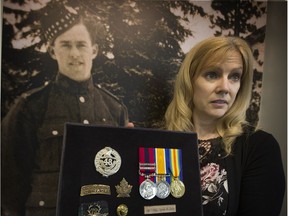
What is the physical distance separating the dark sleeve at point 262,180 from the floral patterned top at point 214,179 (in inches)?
2.5

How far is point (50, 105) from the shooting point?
0.98 metres

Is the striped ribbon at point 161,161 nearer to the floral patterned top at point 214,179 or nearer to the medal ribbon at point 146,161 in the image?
the medal ribbon at point 146,161

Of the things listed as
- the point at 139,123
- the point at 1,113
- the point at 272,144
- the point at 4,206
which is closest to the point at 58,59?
the point at 1,113

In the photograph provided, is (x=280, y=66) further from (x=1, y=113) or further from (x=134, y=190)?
(x=1, y=113)

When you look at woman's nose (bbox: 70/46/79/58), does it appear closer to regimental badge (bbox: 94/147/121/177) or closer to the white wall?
regimental badge (bbox: 94/147/121/177)

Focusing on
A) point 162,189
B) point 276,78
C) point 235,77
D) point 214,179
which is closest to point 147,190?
point 162,189

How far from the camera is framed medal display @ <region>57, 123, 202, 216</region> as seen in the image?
0.65 metres

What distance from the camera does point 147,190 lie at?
27.9 inches

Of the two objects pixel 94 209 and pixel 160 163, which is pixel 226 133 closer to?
pixel 160 163

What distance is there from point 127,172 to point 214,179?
1.08ft

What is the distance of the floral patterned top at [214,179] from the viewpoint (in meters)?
0.86

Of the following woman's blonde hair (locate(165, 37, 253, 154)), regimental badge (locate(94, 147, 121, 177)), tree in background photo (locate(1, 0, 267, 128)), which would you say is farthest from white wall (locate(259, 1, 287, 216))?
regimental badge (locate(94, 147, 121, 177))

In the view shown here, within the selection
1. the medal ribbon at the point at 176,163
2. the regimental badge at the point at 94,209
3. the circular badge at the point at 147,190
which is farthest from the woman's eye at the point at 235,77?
the regimental badge at the point at 94,209

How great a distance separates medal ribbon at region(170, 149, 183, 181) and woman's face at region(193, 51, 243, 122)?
9.8 inches
